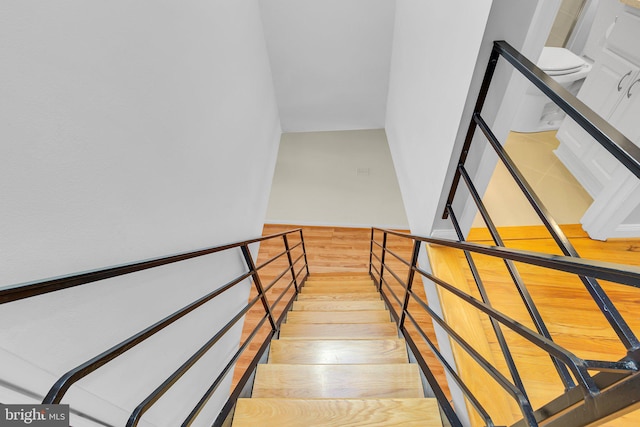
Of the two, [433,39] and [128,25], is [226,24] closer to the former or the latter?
[128,25]

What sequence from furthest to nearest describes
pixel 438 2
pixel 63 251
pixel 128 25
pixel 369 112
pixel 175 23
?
pixel 369 112 < pixel 438 2 < pixel 175 23 < pixel 128 25 < pixel 63 251

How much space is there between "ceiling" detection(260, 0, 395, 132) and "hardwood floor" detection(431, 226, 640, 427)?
3.05 metres

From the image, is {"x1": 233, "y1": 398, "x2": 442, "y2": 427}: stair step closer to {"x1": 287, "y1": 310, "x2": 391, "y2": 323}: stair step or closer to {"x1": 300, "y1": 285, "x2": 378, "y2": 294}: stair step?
{"x1": 287, "y1": 310, "x2": 391, "y2": 323}: stair step

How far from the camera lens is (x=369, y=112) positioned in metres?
4.28

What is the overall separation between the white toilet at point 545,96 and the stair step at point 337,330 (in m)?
2.23

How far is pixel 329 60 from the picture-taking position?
371 cm

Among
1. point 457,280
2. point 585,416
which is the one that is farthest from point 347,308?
point 585,416

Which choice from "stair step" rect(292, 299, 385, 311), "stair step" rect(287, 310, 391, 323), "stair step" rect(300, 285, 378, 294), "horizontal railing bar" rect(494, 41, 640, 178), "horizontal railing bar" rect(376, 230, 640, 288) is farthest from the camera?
"stair step" rect(300, 285, 378, 294)

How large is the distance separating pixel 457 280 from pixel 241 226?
5.45 feet

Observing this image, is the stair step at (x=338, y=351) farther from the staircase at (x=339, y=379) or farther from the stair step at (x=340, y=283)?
the stair step at (x=340, y=283)

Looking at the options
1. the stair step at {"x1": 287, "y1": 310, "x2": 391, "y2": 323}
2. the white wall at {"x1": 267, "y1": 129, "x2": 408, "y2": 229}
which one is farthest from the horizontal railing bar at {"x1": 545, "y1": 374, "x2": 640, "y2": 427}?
the white wall at {"x1": 267, "y1": 129, "x2": 408, "y2": 229}

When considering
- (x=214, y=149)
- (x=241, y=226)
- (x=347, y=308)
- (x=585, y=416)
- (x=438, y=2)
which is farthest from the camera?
(x=241, y=226)

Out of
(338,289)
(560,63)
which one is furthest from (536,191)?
(338,289)

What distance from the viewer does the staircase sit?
0.98m
